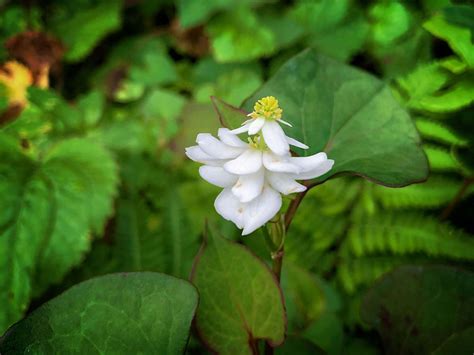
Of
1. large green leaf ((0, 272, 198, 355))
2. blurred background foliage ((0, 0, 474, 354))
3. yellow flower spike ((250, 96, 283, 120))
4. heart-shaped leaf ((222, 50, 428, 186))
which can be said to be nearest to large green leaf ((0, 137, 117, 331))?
blurred background foliage ((0, 0, 474, 354))

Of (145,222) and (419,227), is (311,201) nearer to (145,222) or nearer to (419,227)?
(419,227)

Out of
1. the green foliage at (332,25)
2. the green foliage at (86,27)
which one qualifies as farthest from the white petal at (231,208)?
the green foliage at (86,27)

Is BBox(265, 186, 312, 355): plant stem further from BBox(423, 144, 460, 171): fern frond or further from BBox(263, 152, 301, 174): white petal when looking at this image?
BBox(423, 144, 460, 171): fern frond

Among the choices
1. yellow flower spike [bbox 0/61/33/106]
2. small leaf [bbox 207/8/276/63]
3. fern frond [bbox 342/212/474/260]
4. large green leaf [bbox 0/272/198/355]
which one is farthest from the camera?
small leaf [bbox 207/8/276/63]

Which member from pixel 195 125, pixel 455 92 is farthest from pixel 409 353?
pixel 195 125

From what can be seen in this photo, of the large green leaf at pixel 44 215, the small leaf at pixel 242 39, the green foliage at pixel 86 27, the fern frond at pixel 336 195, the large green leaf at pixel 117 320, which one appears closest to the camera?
the large green leaf at pixel 117 320

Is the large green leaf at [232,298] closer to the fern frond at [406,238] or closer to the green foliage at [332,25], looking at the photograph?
the fern frond at [406,238]
